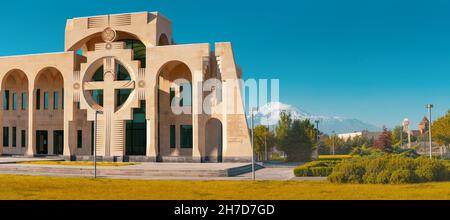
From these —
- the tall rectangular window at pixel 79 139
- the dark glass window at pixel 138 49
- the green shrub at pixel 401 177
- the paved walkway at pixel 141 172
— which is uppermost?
the dark glass window at pixel 138 49

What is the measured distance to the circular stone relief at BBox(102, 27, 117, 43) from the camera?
45.5 m

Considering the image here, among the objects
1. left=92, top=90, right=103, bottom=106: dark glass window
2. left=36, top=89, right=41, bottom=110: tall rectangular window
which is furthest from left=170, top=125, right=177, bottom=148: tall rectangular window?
left=36, top=89, right=41, bottom=110: tall rectangular window

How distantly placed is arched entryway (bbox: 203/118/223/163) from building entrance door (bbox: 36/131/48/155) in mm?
20340

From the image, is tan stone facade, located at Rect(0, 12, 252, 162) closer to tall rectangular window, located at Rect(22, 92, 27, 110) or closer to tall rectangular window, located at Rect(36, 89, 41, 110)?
tall rectangular window, located at Rect(36, 89, 41, 110)

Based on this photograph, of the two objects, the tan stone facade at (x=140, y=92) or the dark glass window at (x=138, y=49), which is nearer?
the tan stone facade at (x=140, y=92)

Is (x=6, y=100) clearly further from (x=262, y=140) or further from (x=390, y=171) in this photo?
(x=390, y=171)

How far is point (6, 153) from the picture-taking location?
5400 centimetres

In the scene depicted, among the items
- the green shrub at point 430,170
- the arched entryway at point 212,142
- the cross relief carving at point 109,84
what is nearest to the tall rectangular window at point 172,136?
the arched entryway at point 212,142

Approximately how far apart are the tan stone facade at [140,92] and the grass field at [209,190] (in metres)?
16.5

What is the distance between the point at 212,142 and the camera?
149 feet

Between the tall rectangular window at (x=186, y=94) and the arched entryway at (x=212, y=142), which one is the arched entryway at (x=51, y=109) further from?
the arched entryway at (x=212, y=142)

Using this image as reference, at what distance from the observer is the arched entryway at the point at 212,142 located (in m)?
44.6

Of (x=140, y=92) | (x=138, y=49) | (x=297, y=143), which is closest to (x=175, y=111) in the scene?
(x=140, y=92)
